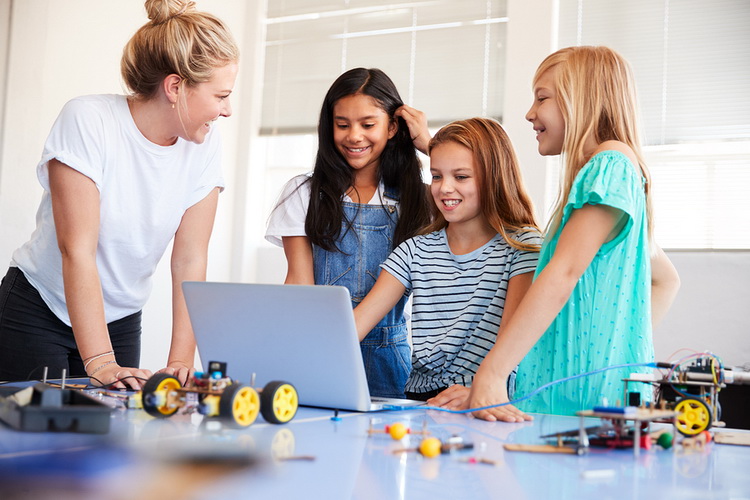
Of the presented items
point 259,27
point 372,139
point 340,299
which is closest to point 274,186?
point 259,27

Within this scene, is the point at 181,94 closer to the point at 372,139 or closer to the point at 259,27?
the point at 372,139

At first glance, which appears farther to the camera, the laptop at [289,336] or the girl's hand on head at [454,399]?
the girl's hand on head at [454,399]

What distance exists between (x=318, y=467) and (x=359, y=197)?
1187mm

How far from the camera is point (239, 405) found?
2.82 feet

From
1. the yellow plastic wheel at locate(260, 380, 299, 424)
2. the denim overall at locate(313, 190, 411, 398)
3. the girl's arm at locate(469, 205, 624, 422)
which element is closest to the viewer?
the yellow plastic wheel at locate(260, 380, 299, 424)

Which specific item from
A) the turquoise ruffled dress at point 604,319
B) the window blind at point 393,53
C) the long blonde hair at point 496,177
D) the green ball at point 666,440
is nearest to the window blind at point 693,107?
the window blind at point 393,53

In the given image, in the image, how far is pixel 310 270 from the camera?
72.0 inches

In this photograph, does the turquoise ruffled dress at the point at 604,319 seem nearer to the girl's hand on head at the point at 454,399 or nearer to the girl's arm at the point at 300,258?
the girl's hand on head at the point at 454,399

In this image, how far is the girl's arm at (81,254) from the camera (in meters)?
1.34

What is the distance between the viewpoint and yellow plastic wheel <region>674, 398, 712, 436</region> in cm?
90

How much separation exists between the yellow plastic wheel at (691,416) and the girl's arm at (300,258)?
104 centimetres

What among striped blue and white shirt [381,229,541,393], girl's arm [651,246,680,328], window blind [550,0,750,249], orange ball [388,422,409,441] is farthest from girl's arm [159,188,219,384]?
window blind [550,0,750,249]

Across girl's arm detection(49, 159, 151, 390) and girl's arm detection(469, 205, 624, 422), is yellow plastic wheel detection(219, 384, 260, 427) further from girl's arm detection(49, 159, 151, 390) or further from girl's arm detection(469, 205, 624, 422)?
girl's arm detection(49, 159, 151, 390)

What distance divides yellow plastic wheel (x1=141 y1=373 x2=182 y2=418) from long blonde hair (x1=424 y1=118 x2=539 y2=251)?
82cm
